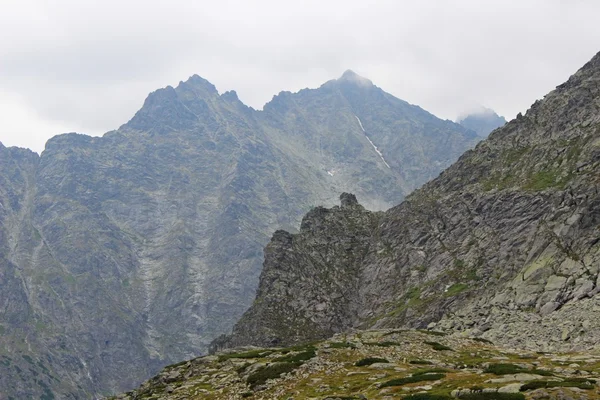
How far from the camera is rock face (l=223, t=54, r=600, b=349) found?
97.2 metres

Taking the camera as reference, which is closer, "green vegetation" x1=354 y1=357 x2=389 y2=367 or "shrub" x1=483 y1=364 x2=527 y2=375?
"shrub" x1=483 y1=364 x2=527 y2=375

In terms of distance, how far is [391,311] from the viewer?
546 ft

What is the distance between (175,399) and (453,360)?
27.2 meters

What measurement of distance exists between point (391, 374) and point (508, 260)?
108m

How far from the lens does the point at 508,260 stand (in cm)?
14175

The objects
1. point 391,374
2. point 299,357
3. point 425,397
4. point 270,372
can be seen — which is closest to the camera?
point 425,397

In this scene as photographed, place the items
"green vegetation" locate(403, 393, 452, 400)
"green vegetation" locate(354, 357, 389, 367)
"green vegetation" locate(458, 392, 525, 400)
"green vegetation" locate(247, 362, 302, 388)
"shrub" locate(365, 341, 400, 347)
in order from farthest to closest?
"shrub" locate(365, 341, 400, 347) → "green vegetation" locate(354, 357, 389, 367) → "green vegetation" locate(247, 362, 302, 388) → "green vegetation" locate(403, 393, 452, 400) → "green vegetation" locate(458, 392, 525, 400)

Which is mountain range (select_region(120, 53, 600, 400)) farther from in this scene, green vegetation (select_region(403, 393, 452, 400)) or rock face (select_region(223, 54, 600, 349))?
rock face (select_region(223, 54, 600, 349))

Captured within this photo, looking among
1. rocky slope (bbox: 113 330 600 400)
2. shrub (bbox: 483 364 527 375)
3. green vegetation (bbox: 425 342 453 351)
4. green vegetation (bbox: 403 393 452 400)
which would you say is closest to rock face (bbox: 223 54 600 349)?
green vegetation (bbox: 425 342 453 351)

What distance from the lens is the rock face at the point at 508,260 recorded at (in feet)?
319

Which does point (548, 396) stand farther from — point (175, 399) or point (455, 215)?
point (455, 215)

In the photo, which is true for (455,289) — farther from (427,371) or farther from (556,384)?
(556,384)

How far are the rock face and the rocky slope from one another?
66.4ft

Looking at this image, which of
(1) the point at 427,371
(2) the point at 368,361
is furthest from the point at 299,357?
(1) the point at 427,371
